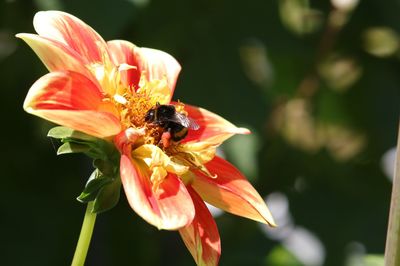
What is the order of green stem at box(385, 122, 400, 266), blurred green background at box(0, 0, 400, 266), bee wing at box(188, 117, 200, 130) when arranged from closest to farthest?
green stem at box(385, 122, 400, 266) < bee wing at box(188, 117, 200, 130) < blurred green background at box(0, 0, 400, 266)

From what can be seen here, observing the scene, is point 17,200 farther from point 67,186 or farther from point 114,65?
point 114,65

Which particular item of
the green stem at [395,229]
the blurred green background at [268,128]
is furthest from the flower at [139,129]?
the blurred green background at [268,128]

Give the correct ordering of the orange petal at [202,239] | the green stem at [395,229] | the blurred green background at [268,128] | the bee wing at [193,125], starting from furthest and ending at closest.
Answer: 1. the blurred green background at [268,128]
2. the bee wing at [193,125]
3. the orange petal at [202,239]
4. the green stem at [395,229]

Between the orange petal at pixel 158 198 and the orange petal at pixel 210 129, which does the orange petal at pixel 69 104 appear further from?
the orange petal at pixel 210 129

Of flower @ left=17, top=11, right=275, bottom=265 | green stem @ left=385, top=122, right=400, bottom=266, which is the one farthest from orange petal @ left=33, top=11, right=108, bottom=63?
green stem @ left=385, top=122, right=400, bottom=266

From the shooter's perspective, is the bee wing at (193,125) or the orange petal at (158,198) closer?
the orange petal at (158,198)

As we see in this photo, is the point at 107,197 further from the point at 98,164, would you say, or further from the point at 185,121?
the point at 185,121

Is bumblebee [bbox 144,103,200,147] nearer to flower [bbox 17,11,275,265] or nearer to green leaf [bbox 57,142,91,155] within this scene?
flower [bbox 17,11,275,265]
